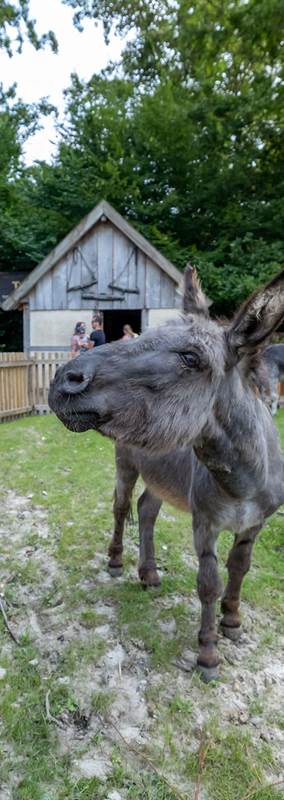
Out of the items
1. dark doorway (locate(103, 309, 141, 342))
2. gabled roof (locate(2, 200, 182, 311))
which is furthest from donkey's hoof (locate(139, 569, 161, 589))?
dark doorway (locate(103, 309, 141, 342))

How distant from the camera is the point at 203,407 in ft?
5.79

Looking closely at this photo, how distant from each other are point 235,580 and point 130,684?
0.87 meters

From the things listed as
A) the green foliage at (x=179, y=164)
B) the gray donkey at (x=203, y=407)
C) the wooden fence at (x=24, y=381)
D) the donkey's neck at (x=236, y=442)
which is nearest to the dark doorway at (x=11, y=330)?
the green foliage at (x=179, y=164)

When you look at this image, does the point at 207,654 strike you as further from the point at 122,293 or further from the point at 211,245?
the point at 211,245

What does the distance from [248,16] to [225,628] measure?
16.4 metres

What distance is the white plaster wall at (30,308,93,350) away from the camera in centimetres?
1394

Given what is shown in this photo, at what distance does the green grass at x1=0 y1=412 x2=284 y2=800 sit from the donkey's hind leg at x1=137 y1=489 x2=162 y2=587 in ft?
0.35

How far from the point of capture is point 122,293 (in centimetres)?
1368

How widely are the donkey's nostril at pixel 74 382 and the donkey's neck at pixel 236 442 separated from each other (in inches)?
Answer: 22.9

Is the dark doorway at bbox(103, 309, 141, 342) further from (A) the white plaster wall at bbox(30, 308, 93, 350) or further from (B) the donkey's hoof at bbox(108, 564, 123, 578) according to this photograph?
(B) the donkey's hoof at bbox(108, 564, 123, 578)

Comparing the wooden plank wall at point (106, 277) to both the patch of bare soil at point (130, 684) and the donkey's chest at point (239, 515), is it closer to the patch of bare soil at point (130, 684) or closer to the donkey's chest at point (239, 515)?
the patch of bare soil at point (130, 684)

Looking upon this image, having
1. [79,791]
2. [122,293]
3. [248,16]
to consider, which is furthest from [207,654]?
[248,16]

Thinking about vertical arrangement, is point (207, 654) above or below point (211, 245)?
below

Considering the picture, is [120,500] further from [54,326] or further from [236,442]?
[54,326]
